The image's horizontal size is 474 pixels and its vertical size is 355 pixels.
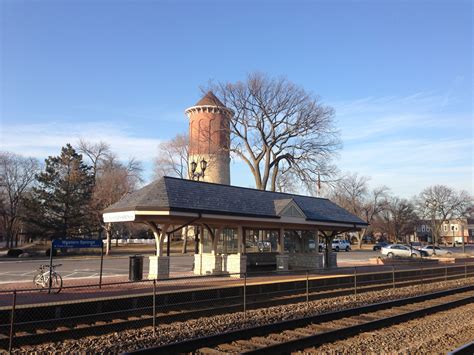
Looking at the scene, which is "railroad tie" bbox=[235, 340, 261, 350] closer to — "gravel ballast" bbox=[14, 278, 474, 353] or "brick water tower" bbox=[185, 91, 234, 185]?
"gravel ballast" bbox=[14, 278, 474, 353]

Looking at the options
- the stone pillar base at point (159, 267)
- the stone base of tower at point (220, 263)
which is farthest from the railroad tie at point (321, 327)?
the stone base of tower at point (220, 263)

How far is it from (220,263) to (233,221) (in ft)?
7.56

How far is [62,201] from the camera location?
5059 centimetres

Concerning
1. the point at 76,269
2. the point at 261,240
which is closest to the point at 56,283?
the point at 76,269

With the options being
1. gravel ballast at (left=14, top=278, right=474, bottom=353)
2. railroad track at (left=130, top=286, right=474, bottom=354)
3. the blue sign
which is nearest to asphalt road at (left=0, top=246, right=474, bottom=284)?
the blue sign

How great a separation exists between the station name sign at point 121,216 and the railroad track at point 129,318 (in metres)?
5.14

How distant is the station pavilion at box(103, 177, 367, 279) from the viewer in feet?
57.0

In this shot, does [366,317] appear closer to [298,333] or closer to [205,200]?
[298,333]

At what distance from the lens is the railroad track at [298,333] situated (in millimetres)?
7969

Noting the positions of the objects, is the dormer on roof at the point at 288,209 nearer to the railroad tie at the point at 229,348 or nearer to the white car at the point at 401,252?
the railroad tie at the point at 229,348

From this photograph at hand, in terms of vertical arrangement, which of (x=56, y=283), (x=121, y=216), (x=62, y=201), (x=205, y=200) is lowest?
(x=56, y=283)

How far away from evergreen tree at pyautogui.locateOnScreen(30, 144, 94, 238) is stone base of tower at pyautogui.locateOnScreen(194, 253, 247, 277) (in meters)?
34.8

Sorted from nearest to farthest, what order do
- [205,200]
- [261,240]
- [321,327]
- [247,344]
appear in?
1. [247,344]
2. [321,327]
3. [205,200]
4. [261,240]

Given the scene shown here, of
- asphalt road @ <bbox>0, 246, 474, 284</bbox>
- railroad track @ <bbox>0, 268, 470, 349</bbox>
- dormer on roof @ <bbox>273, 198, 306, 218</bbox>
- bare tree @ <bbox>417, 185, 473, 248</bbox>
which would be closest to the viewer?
railroad track @ <bbox>0, 268, 470, 349</bbox>
